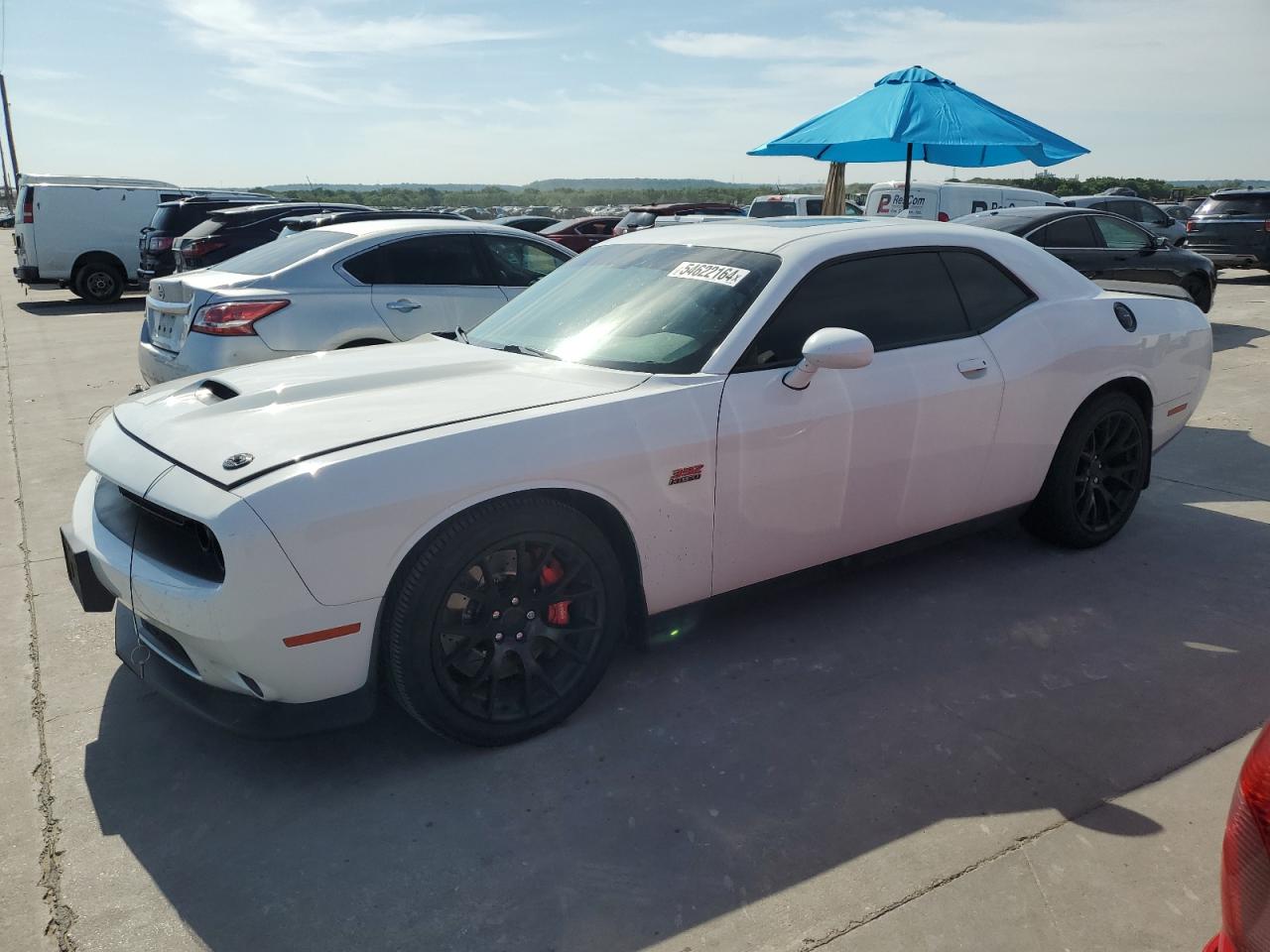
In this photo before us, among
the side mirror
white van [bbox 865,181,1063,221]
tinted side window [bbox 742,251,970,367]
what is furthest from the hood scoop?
white van [bbox 865,181,1063,221]

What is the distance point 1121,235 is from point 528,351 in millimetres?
9581

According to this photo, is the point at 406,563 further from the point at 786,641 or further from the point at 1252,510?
the point at 1252,510

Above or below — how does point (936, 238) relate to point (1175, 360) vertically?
above

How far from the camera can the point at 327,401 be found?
3.31m

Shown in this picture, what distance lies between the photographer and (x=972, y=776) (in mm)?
2990

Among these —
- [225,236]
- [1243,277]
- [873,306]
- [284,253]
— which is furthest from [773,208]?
[873,306]

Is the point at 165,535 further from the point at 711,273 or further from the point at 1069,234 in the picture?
the point at 1069,234

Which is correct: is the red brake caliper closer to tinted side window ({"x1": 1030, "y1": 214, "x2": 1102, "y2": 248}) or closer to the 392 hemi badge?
the 392 hemi badge

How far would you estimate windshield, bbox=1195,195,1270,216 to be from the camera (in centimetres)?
1666

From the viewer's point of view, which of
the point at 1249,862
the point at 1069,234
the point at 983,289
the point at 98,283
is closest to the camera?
the point at 1249,862

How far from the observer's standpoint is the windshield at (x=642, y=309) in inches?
139

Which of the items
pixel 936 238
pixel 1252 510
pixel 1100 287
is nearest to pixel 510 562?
pixel 936 238

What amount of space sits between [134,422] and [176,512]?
76 cm

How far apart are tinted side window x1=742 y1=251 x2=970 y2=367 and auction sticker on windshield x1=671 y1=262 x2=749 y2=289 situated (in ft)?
0.69
